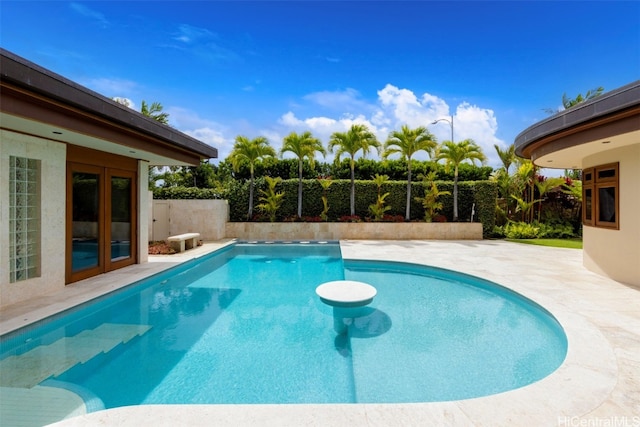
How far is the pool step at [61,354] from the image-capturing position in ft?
12.1

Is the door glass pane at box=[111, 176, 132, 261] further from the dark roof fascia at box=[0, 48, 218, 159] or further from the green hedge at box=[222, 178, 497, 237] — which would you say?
the green hedge at box=[222, 178, 497, 237]

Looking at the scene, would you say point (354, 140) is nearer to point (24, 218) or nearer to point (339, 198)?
point (339, 198)

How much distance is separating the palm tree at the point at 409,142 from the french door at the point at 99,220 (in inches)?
468

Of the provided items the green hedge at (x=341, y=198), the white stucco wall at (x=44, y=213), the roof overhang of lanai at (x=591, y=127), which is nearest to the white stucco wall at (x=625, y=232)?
the roof overhang of lanai at (x=591, y=127)

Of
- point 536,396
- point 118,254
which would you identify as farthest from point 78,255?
point 536,396

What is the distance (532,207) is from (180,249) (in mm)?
18897

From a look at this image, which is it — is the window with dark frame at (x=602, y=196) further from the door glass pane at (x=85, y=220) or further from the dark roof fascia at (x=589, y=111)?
the door glass pane at (x=85, y=220)

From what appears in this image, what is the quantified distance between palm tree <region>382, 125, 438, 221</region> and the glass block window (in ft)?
45.1

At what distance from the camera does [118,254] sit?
8.84m

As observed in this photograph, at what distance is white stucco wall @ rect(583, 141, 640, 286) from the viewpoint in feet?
22.4

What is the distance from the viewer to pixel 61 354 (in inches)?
169

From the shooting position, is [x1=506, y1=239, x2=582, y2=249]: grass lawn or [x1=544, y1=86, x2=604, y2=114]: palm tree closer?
[x1=506, y1=239, x2=582, y2=249]: grass lawn

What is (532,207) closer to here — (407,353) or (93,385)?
(407,353)

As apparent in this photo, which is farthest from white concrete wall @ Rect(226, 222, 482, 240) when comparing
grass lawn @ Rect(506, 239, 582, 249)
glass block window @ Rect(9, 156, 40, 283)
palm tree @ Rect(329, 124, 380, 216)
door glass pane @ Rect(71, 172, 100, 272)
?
glass block window @ Rect(9, 156, 40, 283)
